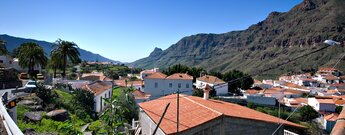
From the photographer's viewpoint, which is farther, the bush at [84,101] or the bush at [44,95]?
the bush at [84,101]

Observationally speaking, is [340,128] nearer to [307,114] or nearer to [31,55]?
[31,55]

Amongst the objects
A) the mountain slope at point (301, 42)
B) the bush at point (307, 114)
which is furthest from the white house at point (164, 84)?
the mountain slope at point (301, 42)

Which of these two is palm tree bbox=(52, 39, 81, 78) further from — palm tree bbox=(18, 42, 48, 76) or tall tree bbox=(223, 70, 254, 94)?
tall tree bbox=(223, 70, 254, 94)

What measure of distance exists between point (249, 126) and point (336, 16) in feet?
538

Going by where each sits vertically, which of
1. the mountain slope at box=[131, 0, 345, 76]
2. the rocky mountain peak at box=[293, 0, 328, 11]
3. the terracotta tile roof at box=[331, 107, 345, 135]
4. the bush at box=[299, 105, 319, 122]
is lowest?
the bush at box=[299, 105, 319, 122]

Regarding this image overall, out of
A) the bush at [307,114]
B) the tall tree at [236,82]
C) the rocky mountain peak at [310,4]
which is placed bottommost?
the bush at [307,114]

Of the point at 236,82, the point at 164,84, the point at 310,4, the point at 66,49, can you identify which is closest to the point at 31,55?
the point at 66,49

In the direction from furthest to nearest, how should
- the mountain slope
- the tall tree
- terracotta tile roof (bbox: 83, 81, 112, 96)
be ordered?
1. the mountain slope
2. the tall tree
3. terracotta tile roof (bbox: 83, 81, 112, 96)

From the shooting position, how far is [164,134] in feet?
27.4

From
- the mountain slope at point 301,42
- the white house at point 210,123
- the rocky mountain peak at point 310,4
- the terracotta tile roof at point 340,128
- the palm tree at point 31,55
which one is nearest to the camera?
the terracotta tile roof at point 340,128

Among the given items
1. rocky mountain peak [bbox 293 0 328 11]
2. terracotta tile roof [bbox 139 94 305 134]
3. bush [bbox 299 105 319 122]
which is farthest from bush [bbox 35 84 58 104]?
rocky mountain peak [bbox 293 0 328 11]

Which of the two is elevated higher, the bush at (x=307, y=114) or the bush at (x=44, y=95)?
the bush at (x=44, y=95)

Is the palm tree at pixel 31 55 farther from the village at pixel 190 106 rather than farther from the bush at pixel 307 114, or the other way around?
the bush at pixel 307 114

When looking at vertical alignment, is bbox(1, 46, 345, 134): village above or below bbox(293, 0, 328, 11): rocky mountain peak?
below
